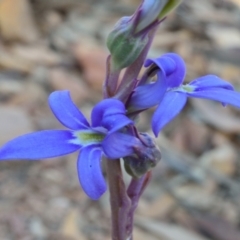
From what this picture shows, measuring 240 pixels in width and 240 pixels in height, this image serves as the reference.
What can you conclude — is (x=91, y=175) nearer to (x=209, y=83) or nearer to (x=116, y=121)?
(x=116, y=121)

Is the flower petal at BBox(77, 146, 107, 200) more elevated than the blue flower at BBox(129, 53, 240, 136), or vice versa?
the blue flower at BBox(129, 53, 240, 136)

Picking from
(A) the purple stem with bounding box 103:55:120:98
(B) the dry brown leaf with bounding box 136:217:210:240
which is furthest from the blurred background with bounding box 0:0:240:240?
(A) the purple stem with bounding box 103:55:120:98

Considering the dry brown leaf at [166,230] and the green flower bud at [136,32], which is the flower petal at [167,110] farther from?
the dry brown leaf at [166,230]

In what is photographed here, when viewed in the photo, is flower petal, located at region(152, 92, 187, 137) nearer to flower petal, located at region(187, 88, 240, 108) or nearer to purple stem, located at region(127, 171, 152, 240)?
flower petal, located at region(187, 88, 240, 108)

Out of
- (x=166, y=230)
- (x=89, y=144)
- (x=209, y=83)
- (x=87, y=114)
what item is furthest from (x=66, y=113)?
(x=87, y=114)

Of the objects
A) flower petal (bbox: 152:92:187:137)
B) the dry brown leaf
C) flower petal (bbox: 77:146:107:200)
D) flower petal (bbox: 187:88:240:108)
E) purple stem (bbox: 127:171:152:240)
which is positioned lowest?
the dry brown leaf

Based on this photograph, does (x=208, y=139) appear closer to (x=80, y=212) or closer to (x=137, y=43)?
(x=80, y=212)
